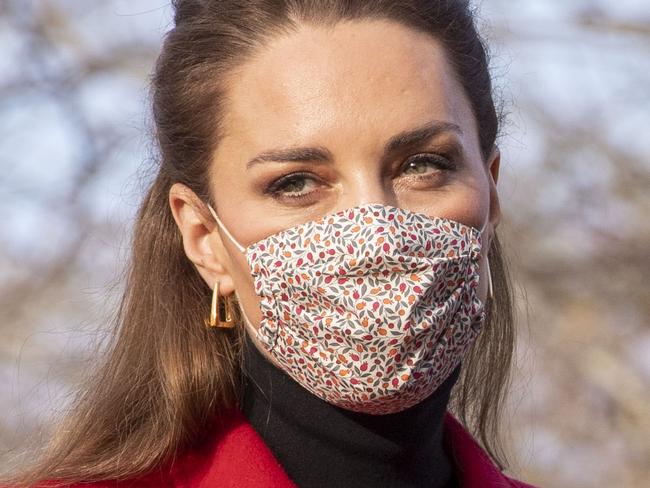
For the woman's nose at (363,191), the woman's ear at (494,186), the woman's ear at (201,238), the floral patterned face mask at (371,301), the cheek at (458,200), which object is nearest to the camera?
the floral patterned face mask at (371,301)

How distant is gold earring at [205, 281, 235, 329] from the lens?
3.27 metres

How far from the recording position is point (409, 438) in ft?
10.3

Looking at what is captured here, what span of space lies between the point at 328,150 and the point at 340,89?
A: 16cm

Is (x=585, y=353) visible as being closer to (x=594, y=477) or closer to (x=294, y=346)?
(x=594, y=477)

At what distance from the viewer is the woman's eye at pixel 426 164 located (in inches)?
122

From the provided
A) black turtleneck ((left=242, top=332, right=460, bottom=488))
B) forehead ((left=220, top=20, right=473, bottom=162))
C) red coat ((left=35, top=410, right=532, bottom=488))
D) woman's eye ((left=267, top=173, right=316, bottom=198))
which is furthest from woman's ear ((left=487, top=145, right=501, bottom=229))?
red coat ((left=35, top=410, right=532, bottom=488))

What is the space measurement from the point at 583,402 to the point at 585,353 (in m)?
0.32

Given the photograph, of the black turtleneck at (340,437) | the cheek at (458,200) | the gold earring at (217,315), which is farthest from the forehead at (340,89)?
the black turtleneck at (340,437)

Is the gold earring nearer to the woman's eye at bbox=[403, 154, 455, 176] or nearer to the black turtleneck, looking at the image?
the black turtleneck

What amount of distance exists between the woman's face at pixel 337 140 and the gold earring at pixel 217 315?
24 mm

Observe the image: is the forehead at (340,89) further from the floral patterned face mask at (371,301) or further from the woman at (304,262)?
the floral patterned face mask at (371,301)

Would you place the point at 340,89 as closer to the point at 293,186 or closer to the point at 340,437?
the point at 293,186

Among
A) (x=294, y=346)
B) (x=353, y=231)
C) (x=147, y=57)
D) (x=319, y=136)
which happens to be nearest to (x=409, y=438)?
(x=294, y=346)

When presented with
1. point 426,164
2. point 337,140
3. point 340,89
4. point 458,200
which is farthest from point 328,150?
point 458,200
